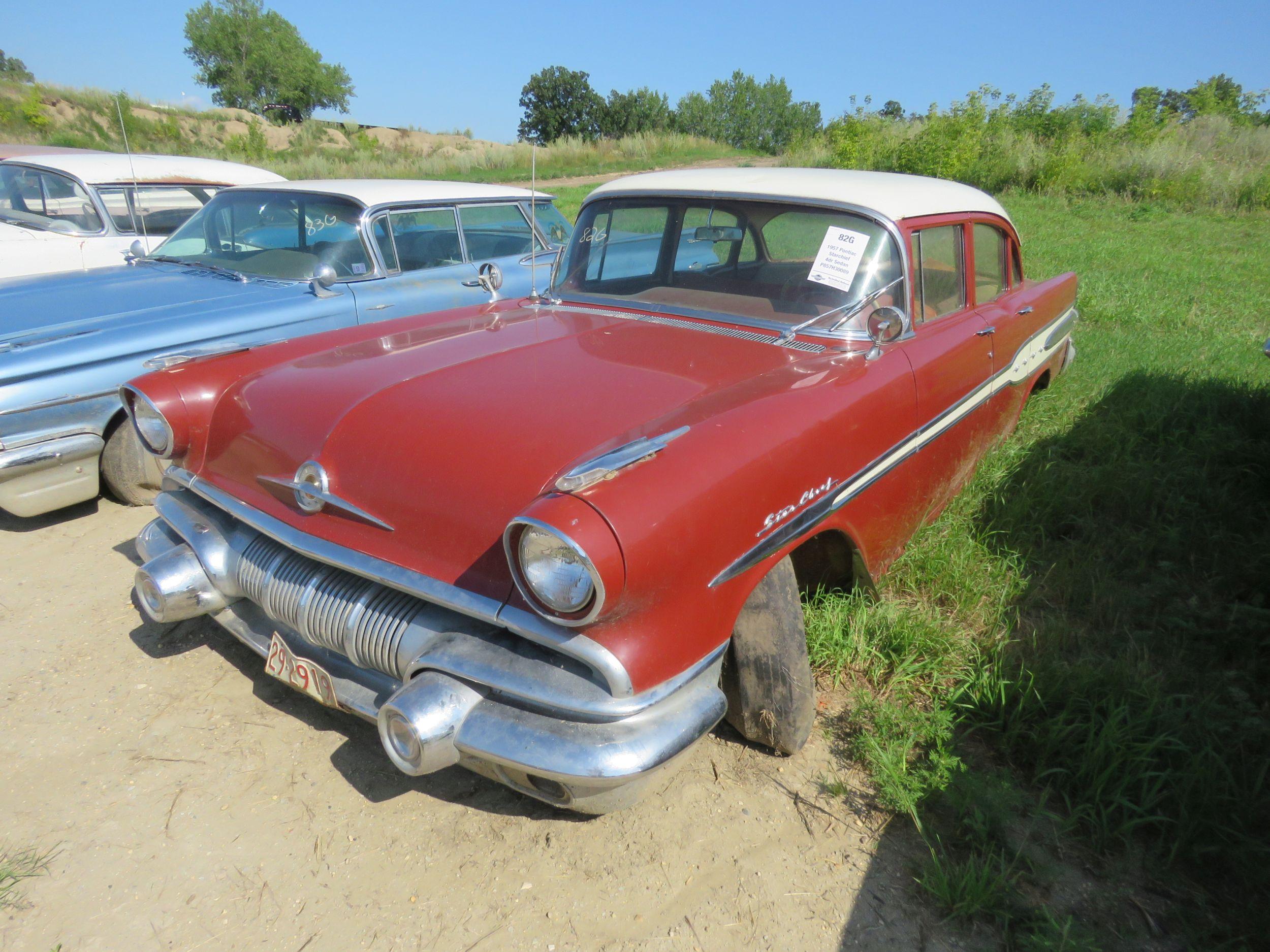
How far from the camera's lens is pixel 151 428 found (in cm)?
244

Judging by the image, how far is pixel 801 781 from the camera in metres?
2.19

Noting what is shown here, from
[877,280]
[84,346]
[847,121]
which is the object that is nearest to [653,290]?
[877,280]

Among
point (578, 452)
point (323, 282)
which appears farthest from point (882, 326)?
point (323, 282)

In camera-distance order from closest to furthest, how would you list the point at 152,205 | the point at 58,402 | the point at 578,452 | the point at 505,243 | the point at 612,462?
the point at 612,462, the point at 578,452, the point at 58,402, the point at 505,243, the point at 152,205

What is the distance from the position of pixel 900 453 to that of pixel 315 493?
1.74 m

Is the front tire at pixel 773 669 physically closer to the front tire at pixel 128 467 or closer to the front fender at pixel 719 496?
the front fender at pixel 719 496

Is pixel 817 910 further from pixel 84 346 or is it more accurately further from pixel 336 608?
pixel 84 346

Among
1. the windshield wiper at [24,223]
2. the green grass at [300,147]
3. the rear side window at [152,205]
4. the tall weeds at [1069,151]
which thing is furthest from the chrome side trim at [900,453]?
the green grass at [300,147]

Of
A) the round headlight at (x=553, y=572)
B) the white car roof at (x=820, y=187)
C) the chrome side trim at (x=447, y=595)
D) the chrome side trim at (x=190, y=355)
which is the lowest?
the chrome side trim at (x=447, y=595)

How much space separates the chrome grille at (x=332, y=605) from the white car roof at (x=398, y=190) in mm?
2830

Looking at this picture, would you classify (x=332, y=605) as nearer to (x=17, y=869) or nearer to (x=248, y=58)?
(x=17, y=869)

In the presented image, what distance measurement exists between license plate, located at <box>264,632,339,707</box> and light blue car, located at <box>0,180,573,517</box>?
111 cm

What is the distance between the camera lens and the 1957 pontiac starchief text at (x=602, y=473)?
5.38ft

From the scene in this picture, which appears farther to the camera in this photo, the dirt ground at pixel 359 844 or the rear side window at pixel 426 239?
the rear side window at pixel 426 239
